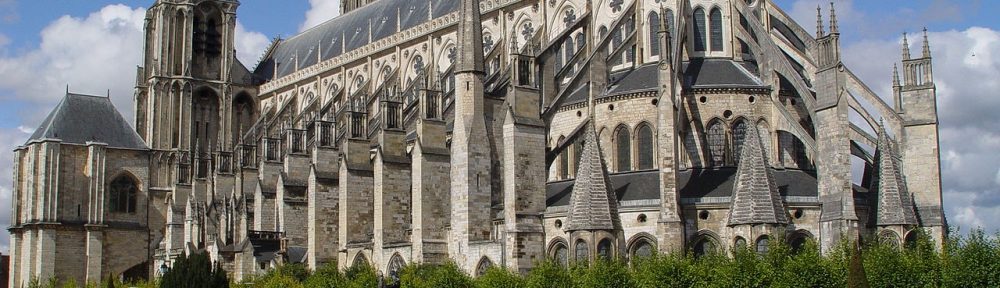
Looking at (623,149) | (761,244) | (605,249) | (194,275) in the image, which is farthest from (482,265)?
(761,244)

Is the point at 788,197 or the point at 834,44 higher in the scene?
the point at 834,44

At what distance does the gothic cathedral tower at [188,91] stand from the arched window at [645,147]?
127ft

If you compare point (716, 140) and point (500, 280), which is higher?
point (716, 140)

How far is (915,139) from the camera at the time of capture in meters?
40.7

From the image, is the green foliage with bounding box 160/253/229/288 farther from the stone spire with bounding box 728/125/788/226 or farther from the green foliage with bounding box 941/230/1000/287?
the green foliage with bounding box 941/230/1000/287

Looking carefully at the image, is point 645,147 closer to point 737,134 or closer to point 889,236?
point 737,134

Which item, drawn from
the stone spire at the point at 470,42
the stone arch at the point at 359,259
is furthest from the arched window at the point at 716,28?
the stone arch at the point at 359,259

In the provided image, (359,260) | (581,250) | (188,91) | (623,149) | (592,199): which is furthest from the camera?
(188,91)

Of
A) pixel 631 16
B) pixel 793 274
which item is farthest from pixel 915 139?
pixel 631 16

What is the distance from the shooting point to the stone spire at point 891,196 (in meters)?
38.5

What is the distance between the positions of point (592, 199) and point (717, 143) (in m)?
8.55

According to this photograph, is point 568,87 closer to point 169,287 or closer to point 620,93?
point 620,93

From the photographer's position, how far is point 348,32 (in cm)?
8419

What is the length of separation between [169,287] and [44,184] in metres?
36.7
